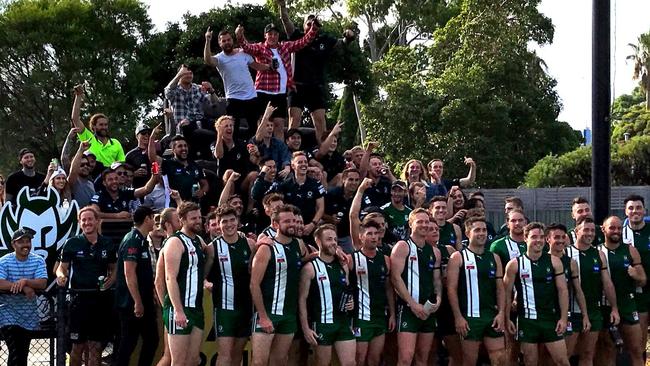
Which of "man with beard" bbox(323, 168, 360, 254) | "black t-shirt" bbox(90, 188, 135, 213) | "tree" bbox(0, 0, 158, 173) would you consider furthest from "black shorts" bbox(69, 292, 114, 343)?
"tree" bbox(0, 0, 158, 173)

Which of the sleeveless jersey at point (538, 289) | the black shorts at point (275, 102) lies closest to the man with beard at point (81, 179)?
the black shorts at point (275, 102)

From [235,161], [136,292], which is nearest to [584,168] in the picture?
[235,161]

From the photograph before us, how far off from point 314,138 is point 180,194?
4.65 metres

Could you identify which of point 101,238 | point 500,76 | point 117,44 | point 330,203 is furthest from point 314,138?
point 117,44

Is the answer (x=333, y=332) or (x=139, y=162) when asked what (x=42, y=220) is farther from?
(x=333, y=332)

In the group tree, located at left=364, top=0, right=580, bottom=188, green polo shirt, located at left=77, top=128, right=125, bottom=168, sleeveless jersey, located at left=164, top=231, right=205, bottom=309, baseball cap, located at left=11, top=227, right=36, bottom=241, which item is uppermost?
tree, located at left=364, top=0, right=580, bottom=188

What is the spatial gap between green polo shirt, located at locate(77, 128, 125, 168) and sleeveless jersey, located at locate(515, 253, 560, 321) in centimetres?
637

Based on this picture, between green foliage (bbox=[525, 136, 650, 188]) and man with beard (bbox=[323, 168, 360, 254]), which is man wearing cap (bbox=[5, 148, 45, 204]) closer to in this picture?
man with beard (bbox=[323, 168, 360, 254])

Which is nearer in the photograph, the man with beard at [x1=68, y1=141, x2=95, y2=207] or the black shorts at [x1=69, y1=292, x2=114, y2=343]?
the black shorts at [x1=69, y1=292, x2=114, y2=343]

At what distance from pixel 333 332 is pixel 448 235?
2.34m

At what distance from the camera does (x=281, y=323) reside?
1036cm

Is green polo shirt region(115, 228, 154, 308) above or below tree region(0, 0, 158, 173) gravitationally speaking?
below

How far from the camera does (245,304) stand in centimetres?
1052

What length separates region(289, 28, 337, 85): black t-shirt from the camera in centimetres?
1536
